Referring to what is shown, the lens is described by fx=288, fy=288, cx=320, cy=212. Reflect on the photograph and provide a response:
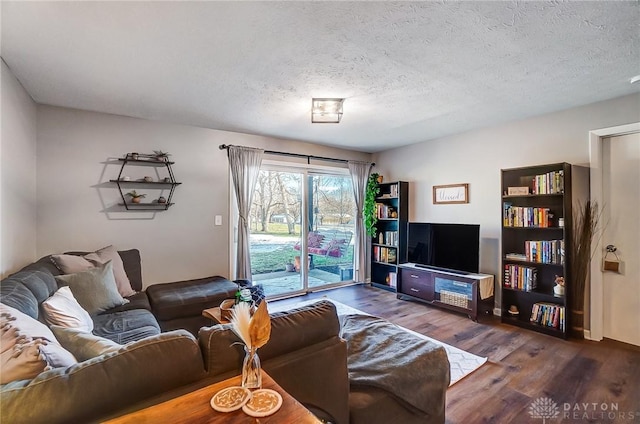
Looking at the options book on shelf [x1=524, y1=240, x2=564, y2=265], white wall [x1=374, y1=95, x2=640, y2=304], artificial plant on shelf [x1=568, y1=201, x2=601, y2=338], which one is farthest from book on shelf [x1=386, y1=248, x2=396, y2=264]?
artificial plant on shelf [x1=568, y1=201, x2=601, y2=338]

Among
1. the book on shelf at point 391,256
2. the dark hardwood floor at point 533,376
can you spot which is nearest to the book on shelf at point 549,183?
the dark hardwood floor at point 533,376

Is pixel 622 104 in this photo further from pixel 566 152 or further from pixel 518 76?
pixel 518 76

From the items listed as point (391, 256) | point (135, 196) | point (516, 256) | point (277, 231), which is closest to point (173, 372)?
point (135, 196)

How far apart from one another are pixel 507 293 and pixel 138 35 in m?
4.40

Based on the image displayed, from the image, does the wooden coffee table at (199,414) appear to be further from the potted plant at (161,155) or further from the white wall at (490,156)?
the white wall at (490,156)

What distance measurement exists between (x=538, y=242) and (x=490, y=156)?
124cm

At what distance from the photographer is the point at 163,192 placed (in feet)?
12.0

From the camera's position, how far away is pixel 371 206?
5043 millimetres

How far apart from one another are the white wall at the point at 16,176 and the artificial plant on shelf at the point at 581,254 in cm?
512

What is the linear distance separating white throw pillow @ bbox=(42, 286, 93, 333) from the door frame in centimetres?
438

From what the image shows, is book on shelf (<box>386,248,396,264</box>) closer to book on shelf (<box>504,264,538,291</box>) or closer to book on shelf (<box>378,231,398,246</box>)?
book on shelf (<box>378,231,398,246</box>)

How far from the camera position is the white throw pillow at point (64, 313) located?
1715 millimetres

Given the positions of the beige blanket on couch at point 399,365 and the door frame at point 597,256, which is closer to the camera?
the beige blanket on couch at point 399,365

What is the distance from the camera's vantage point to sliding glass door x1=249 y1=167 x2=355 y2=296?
4430mm
